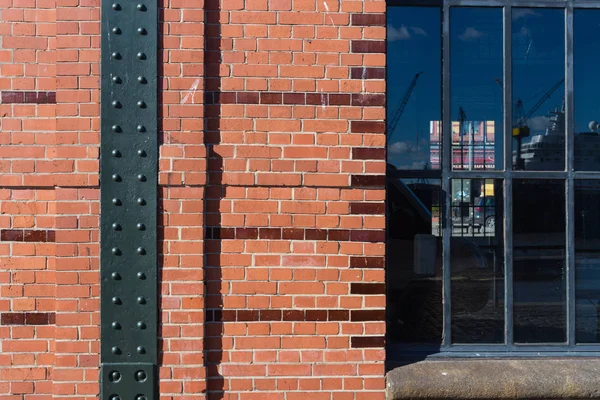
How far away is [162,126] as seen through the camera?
3.33 m

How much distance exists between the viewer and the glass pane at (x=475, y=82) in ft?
12.3

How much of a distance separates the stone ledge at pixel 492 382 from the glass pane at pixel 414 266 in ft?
0.96

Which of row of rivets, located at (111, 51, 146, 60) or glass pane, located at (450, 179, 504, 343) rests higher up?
row of rivets, located at (111, 51, 146, 60)

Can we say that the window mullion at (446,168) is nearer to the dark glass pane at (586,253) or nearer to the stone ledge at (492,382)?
the stone ledge at (492,382)

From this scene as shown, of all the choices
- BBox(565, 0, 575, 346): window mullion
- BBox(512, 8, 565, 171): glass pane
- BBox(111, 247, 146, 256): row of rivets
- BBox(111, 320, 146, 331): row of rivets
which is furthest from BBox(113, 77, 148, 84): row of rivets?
BBox(565, 0, 575, 346): window mullion

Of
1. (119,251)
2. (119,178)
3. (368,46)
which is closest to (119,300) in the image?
(119,251)

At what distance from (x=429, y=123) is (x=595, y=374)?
184cm

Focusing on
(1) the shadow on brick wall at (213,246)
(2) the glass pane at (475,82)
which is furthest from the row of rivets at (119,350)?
(2) the glass pane at (475,82)

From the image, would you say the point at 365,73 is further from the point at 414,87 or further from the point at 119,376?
the point at 119,376

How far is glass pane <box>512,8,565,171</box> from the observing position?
3.79 m

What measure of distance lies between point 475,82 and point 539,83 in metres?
0.44

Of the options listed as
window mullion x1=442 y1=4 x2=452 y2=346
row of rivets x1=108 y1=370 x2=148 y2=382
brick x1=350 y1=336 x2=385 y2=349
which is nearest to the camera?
row of rivets x1=108 y1=370 x2=148 y2=382

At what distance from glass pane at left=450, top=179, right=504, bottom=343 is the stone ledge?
12.0 inches

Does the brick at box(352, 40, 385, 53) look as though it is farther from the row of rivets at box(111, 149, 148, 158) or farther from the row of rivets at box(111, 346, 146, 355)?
the row of rivets at box(111, 346, 146, 355)
